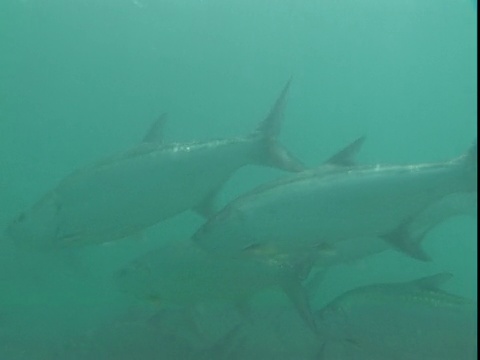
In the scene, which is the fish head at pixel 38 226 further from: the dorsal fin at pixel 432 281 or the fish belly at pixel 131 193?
the dorsal fin at pixel 432 281

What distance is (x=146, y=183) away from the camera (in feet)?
14.4

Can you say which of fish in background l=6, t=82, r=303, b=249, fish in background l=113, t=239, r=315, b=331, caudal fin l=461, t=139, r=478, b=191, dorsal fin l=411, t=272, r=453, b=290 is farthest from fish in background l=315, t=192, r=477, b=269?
caudal fin l=461, t=139, r=478, b=191

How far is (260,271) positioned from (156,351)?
1.61 meters

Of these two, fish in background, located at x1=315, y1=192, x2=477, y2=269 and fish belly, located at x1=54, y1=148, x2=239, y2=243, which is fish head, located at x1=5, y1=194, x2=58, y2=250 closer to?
fish belly, located at x1=54, y1=148, x2=239, y2=243

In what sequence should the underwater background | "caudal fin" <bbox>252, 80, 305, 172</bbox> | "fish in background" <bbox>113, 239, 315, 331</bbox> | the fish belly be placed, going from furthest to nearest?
the underwater background, "fish in background" <bbox>113, 239, 315, 331</bbox>, "caudal fin" <bbox>252, 80, 305, 172</bbox>, the fish belly

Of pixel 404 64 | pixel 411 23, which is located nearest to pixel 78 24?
pixel 411 23

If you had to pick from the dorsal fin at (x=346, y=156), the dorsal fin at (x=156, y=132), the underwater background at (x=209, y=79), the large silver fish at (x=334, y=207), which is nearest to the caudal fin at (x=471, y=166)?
the large silver fish at (x=334, y=207)

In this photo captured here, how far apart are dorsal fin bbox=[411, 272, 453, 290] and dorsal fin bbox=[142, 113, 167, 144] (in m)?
2.07

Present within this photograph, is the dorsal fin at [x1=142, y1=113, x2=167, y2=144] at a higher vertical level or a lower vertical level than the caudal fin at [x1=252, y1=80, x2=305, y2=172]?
lower

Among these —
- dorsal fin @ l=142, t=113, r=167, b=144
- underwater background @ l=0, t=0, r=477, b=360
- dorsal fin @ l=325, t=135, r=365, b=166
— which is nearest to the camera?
dorsal fin @ l=325, t=135, r=365, b=166

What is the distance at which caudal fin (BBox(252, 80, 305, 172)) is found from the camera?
449 cm

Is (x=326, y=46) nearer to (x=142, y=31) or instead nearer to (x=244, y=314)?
(x=142, y=31)

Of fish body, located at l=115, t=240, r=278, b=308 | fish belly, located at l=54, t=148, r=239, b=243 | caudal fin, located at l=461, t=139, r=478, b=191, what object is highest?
caudal fin, located at l=461, t=139, r=478, b=191

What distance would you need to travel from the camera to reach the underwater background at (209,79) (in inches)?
769
